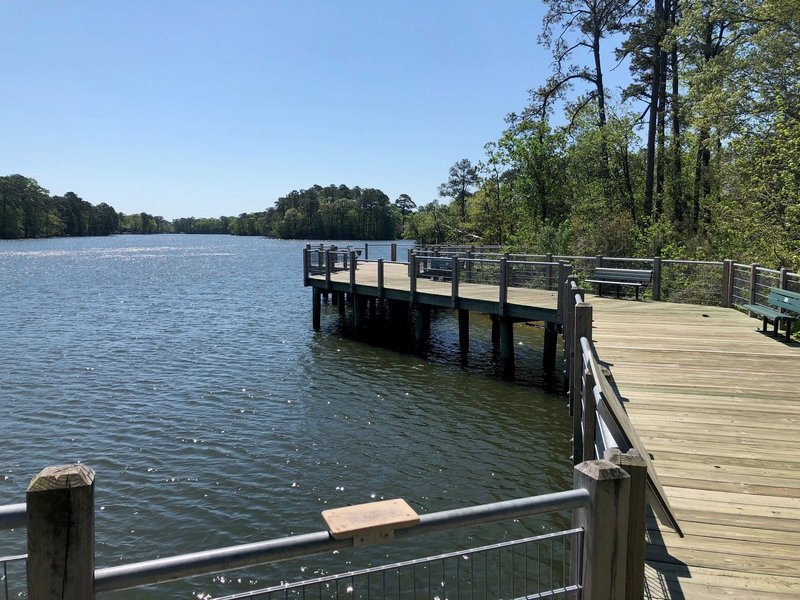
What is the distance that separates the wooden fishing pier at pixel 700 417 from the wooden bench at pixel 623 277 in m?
0.79

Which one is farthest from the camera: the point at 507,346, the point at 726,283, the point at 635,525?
the point at 507,346

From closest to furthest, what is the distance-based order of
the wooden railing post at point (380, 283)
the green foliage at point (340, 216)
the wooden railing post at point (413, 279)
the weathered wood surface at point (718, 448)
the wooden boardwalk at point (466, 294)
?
1. the weathered wood surface at point (718, 448)
2. the wooden boardwalk at point (466, 294)
3. the wooden railing post at point (413, 279)
4. the wooden railing post at point (380, 283)
5. the green foliage at point (340, 216)

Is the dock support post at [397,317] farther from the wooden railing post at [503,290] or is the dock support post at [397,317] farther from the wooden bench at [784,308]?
the wooden bench at [784,308]

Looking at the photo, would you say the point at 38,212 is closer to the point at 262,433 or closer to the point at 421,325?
the point at 421,325

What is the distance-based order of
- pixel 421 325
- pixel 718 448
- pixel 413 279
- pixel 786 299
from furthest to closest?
1. pixel 421 325
2. pixel 413 279
3. pixel 786 299
4. pixel 718 448

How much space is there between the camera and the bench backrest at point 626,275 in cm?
1598

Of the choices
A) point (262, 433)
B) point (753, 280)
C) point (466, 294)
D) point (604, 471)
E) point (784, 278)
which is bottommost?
point (262, 433)

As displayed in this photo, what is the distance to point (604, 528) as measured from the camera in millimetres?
2762

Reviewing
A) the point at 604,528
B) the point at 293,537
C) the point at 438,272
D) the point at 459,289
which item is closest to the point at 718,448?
the point at 604,528

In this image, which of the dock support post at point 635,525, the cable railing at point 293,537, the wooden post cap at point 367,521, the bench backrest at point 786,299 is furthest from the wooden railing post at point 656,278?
the wooden post cap at point 367,521

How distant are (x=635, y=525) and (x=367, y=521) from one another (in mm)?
1381

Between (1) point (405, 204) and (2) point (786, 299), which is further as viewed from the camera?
(1) point (405, 204)

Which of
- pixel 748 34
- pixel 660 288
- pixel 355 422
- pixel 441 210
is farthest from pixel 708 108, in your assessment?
pixel 441 210

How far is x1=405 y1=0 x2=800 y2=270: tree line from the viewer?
53.9 feet
